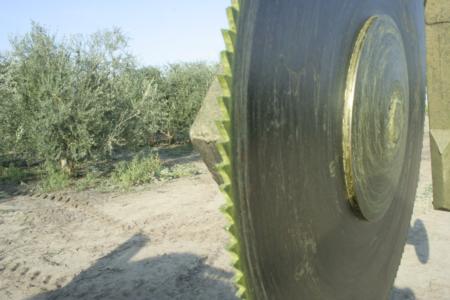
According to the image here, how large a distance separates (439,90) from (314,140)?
1.06 meters

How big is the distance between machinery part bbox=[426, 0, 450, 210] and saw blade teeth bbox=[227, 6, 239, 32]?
120cm

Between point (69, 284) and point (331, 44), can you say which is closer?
point (331, 44)

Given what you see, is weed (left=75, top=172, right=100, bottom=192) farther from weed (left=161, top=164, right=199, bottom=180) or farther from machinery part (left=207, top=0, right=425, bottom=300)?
machinery part (left=207, top=0, right=425, bottom=300)

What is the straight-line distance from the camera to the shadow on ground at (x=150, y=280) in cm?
434

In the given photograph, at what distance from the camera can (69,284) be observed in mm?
4773

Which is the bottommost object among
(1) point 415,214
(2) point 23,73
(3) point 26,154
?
(1) point 415,214

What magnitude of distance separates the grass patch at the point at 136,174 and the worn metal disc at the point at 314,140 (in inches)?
379

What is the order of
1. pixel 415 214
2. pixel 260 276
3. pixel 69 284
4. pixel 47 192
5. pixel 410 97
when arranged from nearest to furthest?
pixel 260 276 → pixel 410 97 → pixel 69 284 → pixel 415 214 → pixel 47 192

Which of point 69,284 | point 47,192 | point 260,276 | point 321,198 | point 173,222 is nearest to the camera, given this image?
point 260,276

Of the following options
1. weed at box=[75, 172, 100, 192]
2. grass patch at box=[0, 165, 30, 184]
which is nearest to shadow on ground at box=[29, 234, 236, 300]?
weed at box=[75, 172, 100, 192]

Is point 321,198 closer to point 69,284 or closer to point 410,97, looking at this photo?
point 410,97

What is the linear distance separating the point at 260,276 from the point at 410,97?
92 centimetres

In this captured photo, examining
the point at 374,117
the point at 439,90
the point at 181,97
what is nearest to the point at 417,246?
the point at 439,90

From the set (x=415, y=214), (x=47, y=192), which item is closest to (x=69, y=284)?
(x=415, y=214)
